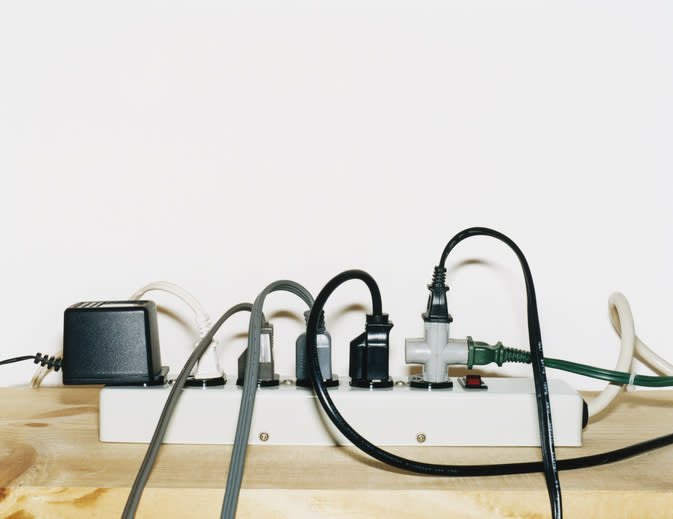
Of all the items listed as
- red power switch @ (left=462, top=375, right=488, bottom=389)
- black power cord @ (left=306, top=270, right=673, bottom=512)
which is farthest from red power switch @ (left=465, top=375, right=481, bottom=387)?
black power cord @ (left=306, top=270, right=673, bottom=512)

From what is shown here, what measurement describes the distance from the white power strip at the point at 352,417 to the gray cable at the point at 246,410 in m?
0.06

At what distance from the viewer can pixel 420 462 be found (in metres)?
0.50

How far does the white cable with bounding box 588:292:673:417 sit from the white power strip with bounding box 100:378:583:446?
122 mm

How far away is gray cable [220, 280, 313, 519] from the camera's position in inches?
17.2

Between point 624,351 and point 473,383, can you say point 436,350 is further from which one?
point 624,351

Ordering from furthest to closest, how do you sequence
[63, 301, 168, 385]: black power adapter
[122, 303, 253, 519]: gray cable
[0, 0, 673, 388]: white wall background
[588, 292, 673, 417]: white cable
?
[0, 0, 673, 388]: white wall background, [588, 292, 673, 417]: white cable, [63, 301, 168, 385]: black power adapter, [122, 303, 253, 519]: gray cable

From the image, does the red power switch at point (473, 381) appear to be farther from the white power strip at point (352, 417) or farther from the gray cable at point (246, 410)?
the gray cable at point (246, 410)

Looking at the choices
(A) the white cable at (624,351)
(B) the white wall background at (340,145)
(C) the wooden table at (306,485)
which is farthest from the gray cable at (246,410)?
(A) the white cable at (624,351)

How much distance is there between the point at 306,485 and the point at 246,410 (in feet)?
0.25

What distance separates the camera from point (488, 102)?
0.79 metres

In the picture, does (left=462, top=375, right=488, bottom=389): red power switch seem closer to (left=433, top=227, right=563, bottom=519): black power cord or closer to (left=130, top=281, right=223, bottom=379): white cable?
(left=433, top=227, right=563, bottom=519): black power cord

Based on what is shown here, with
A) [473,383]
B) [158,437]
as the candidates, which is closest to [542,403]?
[473,383]

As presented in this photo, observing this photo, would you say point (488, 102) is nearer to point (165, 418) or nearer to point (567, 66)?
point (567, 66)

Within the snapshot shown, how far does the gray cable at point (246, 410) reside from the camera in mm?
436
